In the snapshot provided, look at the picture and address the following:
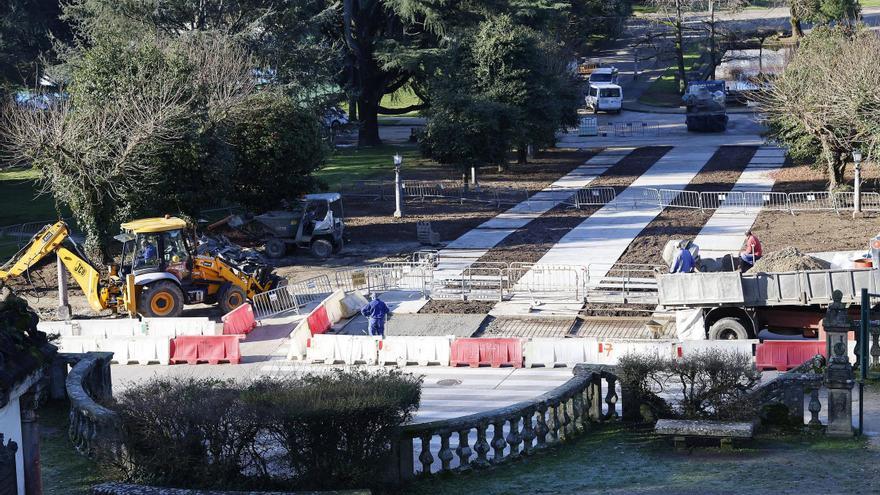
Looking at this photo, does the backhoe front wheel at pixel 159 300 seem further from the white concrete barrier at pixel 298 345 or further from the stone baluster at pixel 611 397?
the stone baluster at pixel 611 397

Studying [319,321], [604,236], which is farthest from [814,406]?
[604,236]

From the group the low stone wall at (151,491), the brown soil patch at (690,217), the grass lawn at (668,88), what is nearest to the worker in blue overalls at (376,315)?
the brown soil patch at (690,217)

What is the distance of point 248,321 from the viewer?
28.6m

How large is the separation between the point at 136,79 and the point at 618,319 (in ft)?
57.3

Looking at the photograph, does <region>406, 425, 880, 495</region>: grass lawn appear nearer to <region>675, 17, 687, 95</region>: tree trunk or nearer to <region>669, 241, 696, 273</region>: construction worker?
<region>669, 241, 696, 273</region>: construction worker

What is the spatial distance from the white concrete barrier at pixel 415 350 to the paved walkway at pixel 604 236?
452 centimetres

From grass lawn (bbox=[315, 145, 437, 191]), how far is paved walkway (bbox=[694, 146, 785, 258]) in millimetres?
15279

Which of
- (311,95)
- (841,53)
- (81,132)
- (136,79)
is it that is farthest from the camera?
(311,95)

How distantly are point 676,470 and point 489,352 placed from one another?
10488 mm

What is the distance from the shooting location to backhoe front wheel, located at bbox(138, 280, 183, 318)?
1145 inches

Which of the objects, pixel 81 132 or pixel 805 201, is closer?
pixel 81 132

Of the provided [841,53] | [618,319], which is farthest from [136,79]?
[841,53]

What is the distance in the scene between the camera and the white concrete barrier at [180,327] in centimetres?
2739

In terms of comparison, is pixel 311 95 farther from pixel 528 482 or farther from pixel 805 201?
pixel 528 482
